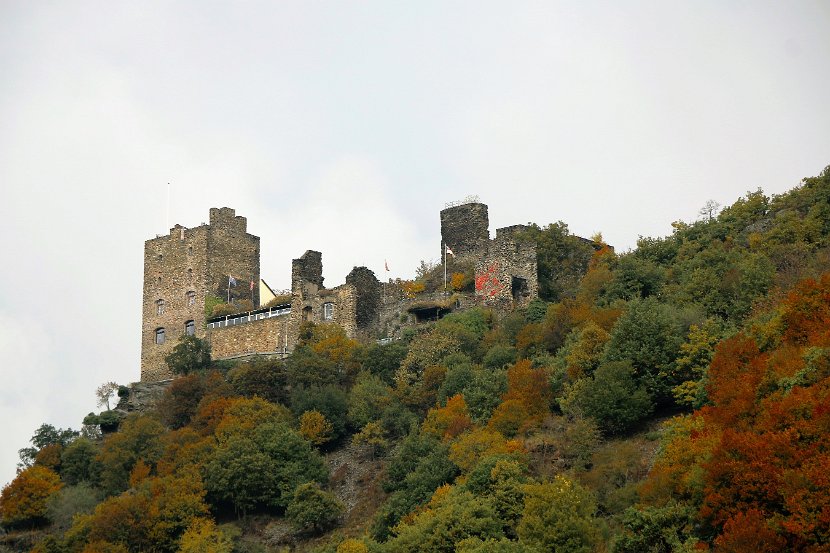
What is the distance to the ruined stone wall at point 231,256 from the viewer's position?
62.9 metres

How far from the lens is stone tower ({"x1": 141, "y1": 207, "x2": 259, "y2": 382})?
62188 millimetres

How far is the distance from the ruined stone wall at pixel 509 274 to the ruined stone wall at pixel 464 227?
16.6ft

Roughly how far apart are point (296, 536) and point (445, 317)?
13.0 metres

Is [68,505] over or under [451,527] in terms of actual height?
over

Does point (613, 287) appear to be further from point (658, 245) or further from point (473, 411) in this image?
point (473, 411)

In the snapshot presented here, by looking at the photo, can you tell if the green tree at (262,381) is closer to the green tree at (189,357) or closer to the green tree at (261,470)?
the green tree at (189,357)

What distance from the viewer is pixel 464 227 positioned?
6200cm

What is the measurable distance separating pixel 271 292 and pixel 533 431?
23160mm

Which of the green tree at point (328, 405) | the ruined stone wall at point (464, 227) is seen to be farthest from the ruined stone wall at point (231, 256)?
the green tree at point (328, 405)

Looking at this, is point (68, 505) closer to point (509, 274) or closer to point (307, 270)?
point (307, 270)

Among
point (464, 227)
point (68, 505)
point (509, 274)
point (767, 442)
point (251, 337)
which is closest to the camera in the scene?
point (767, 442)

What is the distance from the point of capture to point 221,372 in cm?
5712

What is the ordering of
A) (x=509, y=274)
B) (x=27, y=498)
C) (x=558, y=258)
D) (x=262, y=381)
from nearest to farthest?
(x=27, y=498), (x=262, y=381), (x=509, y=274), (x=558, y=258)

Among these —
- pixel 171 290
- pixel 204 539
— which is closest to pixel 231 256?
pixel 171 290
